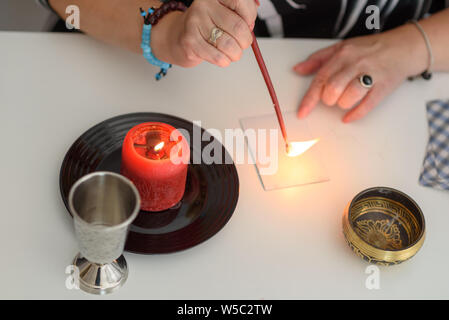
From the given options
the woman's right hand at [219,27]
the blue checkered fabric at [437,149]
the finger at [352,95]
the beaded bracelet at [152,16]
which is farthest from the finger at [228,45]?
the blue checkered fabric at [437,149]

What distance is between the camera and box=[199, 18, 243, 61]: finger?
791 millimetres

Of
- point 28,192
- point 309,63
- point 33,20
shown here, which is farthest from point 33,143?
point 33,20

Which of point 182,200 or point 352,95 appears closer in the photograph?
point 182,200

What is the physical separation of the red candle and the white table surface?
0.09 metres

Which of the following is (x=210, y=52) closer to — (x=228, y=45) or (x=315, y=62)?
(x=228, y=45)

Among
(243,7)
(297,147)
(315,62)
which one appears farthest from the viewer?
(315,62)

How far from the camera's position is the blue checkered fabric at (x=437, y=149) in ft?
2.92

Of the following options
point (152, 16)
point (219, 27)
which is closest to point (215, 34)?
point (219, 27)

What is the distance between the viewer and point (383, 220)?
0.80 metres

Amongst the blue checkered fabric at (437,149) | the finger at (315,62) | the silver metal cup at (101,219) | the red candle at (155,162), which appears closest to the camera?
the silver metal cup at (101,219)

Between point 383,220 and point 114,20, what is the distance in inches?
22.8

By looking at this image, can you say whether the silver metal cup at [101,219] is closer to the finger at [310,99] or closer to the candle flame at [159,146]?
the candle flame at [159,146]

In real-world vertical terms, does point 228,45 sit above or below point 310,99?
above
